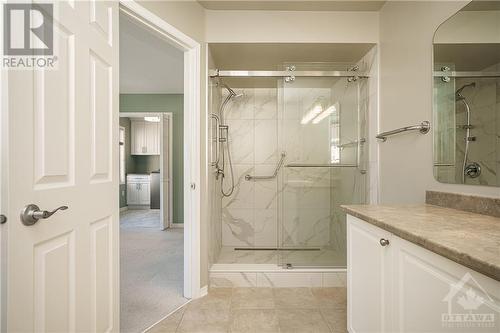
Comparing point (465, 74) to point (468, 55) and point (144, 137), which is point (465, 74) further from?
point (144, 137)

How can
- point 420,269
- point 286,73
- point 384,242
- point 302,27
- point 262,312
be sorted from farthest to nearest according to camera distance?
point 286,73
point 302,27
point 262,312
point 384,242
point 420,269

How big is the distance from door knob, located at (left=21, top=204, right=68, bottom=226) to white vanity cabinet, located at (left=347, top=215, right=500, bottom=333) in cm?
135

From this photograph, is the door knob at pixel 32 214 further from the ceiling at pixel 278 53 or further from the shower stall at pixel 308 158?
the ceiling at pixel 278 53

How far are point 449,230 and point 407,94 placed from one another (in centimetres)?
125

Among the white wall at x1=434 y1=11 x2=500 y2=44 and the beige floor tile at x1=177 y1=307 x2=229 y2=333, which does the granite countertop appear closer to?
the white wall at x1=434 y1=11 x2=500 y2=44

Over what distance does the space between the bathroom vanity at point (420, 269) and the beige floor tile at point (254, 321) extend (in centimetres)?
57

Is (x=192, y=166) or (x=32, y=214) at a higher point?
(x=192, y=166)

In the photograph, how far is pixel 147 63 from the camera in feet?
10.8

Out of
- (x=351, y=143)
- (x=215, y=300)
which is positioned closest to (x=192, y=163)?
(x=215, y=300)

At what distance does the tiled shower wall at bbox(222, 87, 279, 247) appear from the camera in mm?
3324

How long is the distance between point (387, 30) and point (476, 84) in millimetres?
1095

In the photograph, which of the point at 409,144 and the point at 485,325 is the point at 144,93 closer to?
the point at 409,144

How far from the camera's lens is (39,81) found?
930 mm

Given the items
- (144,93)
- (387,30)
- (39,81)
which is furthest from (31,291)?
(144,93)
